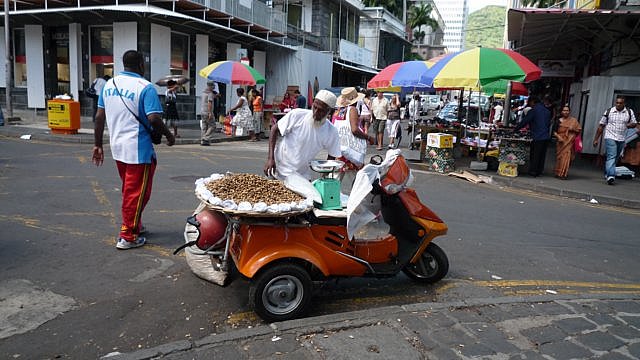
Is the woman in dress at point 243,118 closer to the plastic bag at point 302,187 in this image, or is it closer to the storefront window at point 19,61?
the storefront window at point 19,61

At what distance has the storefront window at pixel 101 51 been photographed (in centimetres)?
1905

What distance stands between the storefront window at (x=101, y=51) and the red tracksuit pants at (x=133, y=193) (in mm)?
15928

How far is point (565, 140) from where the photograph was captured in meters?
11.2

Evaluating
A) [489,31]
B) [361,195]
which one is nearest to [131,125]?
[361,195]

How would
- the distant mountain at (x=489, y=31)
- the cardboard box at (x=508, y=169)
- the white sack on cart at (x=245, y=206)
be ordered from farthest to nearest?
the distant mountain at (x=489, y=31), the cardboard box at (x=508, y=169), the white sack on cart at (x=245, y=206)

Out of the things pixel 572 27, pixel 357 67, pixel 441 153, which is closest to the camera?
pixel 441 153

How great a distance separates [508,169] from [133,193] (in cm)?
893

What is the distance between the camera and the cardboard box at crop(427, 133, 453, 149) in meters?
11.7

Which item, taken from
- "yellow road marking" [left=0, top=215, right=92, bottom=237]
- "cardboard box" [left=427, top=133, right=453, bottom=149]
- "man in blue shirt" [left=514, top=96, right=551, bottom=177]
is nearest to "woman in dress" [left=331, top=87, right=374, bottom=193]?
"yellow road marking" [left=0, top=215, right=92, bottom=237]

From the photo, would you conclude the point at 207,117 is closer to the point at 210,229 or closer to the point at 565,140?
the point at 565,140

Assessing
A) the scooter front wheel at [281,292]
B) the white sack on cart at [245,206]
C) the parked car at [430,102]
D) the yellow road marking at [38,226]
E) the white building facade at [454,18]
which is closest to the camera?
the white sack on cart at [245,206]

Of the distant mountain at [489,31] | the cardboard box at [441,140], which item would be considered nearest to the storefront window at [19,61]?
the cardboard box at [441,140]

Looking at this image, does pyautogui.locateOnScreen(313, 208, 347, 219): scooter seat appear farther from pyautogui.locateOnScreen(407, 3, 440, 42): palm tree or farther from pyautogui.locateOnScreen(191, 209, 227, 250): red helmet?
pyautogui.locateOnScreen(407, 3, 440, 42): palm tree

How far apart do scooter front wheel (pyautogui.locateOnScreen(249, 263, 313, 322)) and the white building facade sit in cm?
12259
